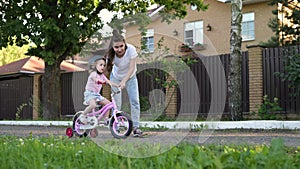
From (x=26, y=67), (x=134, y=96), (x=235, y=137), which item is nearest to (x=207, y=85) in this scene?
(x=235, y=137)

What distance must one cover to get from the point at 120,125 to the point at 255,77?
719cm

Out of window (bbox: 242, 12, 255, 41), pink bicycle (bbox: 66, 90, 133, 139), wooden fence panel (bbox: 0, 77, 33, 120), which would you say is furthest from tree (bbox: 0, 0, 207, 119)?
window (bbox: 242, 12, 255, 41)

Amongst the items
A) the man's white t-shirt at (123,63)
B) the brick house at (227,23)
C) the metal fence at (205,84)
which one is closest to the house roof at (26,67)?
the metal fence at (205,84)

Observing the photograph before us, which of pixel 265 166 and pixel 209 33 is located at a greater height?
pixel 209 33

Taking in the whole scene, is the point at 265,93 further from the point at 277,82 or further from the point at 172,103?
the point at 172,103

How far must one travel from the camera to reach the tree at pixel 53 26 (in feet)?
50.7

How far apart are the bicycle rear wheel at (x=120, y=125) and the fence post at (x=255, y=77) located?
22.3 feet

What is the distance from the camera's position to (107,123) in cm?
738

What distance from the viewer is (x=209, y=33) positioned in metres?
27.7

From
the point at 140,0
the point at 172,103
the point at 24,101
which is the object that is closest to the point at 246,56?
the point at 172,103

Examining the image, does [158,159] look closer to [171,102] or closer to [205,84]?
[205,84]

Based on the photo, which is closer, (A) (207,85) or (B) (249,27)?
(A) (207,85)

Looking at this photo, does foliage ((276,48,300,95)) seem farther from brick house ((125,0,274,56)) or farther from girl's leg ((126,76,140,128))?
brick house ((125,0,274,56))

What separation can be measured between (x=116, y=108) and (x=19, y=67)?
22190 mm
